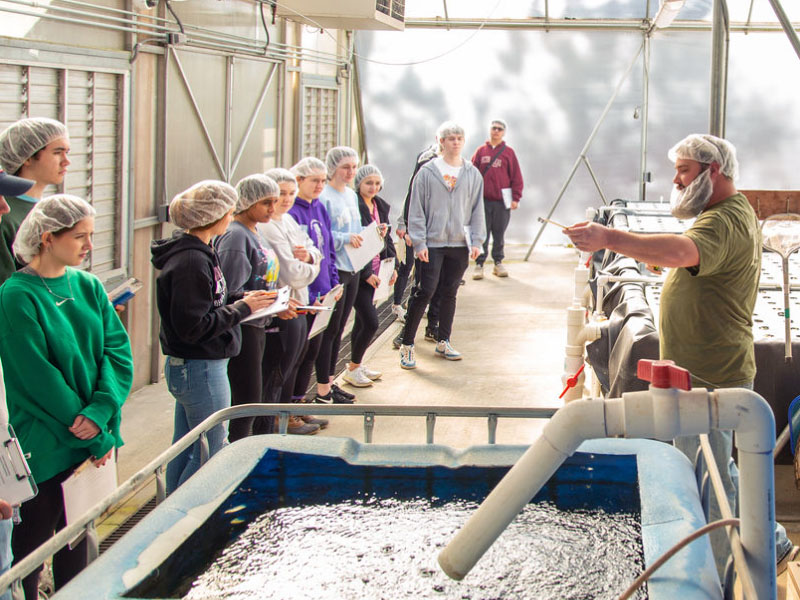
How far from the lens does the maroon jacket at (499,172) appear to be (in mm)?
10062

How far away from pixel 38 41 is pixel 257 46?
10.2ft

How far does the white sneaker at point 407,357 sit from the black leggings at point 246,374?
2752 mm

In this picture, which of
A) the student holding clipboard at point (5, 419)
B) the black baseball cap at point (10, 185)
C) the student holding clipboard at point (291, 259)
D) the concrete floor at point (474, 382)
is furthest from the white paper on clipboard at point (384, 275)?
the black baseball cap at point (10, 185)

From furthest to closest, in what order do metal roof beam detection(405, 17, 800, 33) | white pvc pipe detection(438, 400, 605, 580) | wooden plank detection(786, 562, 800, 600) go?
metal roof beam detection(405, 17, 800, 33) → wooden plank detection(786, 562, 800, 600) → white pvc pipe detection(438, 400, 605, 580)

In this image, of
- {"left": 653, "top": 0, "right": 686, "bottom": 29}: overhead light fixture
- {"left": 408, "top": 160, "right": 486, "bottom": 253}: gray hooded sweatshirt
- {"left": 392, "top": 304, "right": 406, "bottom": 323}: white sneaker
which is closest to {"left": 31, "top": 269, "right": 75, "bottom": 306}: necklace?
{"left": 408, "top": 160, "right": 486, "bottom": 253}: gray hooded sweatshirt

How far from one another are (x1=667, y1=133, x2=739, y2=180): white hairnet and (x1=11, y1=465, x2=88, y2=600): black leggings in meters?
2.38

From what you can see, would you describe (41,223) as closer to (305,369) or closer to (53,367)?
(53,367)

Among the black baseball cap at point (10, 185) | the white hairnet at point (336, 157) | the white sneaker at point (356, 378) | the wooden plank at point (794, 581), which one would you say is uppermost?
the white hairnet at point (336, 157)

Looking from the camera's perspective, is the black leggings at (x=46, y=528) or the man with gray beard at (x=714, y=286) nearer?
the black leggings at (x=46, y=528)

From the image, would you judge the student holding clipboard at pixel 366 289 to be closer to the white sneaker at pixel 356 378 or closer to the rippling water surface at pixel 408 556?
the white sneaker at pixel 356 378

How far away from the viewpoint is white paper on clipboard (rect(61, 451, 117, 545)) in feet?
9.03

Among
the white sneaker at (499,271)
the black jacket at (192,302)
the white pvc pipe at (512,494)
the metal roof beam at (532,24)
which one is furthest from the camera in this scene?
the metal roof beam at (532,24)

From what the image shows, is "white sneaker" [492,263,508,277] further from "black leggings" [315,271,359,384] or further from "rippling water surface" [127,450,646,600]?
"rippling water surface" [127,450,646,600]

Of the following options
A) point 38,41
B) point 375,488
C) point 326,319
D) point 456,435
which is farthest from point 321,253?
point 375,488
